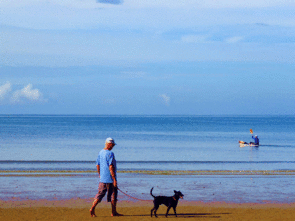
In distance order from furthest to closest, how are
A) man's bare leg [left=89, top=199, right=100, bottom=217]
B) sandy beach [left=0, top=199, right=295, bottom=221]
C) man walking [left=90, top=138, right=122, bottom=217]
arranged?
sandy beach [left=0, top=199, right=295, bottom=221] → man's bare leg [left=89, top=199, right=100, bottom=217] → man walking [left=90, top=138, right=122, bottom=217]

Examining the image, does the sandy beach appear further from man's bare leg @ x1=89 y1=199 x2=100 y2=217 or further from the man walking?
the man walking

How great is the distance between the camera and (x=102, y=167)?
9.96 m

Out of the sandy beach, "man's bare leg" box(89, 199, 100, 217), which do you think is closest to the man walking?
"man's bare leg" box(89, 199, 100, 217)

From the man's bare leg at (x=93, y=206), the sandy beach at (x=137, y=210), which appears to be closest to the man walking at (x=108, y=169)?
the man's bare leg at (x=93, y=206)

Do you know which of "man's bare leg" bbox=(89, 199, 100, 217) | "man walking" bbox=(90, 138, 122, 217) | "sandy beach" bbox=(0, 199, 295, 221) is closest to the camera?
"man walking" bbox=(90, 138, 122, 217)

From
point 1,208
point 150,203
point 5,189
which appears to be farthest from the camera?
point 5,189

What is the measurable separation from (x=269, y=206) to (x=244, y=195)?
1984mm

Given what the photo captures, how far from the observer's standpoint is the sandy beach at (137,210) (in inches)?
413

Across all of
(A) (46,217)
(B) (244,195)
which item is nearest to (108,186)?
(A) (46,217)

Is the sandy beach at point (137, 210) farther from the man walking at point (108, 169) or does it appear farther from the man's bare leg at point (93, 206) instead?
the man walking at point (108, 169)

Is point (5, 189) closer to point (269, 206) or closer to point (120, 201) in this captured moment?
point (120, 201)

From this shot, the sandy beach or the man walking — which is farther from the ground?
the man walking

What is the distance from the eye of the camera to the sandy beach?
10500 mm

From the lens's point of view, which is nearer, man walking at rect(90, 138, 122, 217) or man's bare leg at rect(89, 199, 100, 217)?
man walking at rect(90, 138, 122, 217)
